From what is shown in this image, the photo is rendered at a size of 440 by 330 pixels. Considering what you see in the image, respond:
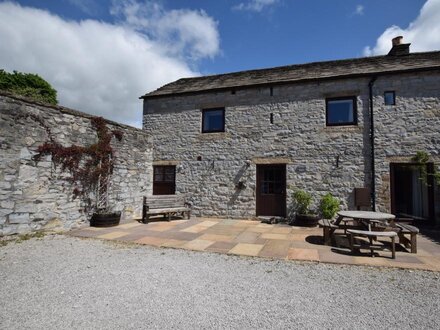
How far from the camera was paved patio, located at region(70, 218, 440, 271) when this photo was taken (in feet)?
15.1

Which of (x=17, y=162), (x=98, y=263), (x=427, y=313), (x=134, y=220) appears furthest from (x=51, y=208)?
(x=427, y=313)

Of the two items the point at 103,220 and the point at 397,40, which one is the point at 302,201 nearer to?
the point at 103,220

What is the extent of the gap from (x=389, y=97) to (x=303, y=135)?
2.93 meters

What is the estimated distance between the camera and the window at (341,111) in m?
8.28

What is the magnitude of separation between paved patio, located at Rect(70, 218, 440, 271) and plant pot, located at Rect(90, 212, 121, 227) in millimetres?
258

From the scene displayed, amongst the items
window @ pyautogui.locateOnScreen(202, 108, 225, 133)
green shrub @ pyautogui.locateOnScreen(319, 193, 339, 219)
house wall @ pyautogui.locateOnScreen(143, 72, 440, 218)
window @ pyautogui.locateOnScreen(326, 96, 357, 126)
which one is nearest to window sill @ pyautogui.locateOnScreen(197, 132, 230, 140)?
house wall @ pyautogui.locateOnScreen(143, 72, 440, 218)

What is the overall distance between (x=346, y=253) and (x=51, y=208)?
727 cm

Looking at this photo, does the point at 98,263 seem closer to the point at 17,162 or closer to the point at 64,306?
the point at 64,306

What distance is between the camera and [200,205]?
9.52m

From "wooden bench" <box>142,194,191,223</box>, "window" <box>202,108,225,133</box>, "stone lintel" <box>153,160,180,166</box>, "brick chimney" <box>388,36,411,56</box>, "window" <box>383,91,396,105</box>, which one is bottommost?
"wooden bench" <box>142,194,191,223</box>

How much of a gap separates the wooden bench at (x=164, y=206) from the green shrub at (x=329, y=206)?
4.59m

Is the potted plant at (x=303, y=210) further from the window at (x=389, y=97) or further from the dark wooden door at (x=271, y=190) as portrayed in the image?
the window at (x=389, y=97)

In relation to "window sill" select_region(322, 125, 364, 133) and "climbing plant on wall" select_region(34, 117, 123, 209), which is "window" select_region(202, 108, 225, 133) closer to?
"climbing plant on wall" select_region(34, 117, 123, 209)

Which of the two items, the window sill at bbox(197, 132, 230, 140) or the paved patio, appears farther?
the window sill at bbox(197, 132, 230, 140)
